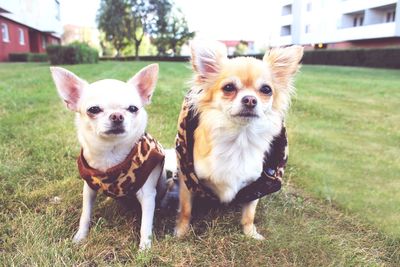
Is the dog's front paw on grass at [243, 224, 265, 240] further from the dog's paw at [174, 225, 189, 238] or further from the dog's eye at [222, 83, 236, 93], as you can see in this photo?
the dog's eye at [222, 83, 236, 93]

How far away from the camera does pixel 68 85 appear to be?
2.11 meters

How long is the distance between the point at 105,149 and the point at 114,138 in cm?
11

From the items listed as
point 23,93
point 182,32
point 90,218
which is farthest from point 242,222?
point 182,32

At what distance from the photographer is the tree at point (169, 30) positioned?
3197 cm

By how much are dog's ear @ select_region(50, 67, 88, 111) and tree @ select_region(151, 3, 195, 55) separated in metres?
30.4

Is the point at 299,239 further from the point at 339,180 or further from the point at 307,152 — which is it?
the point at 307,152

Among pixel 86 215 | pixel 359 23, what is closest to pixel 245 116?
pixel 86 215

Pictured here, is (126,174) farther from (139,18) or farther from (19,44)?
(139,18)

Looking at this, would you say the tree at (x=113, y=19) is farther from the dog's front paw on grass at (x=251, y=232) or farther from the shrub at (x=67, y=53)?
the dog's front paw on grass at (x=251, y=232)

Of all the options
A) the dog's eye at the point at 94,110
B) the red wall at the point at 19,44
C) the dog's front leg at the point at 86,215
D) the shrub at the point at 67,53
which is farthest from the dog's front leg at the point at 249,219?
the red wall at the point at 19,44

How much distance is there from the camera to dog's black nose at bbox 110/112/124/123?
195cm

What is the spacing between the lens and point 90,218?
7.68 ft

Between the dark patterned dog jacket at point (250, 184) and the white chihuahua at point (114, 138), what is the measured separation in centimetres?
15

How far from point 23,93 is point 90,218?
4.72m
